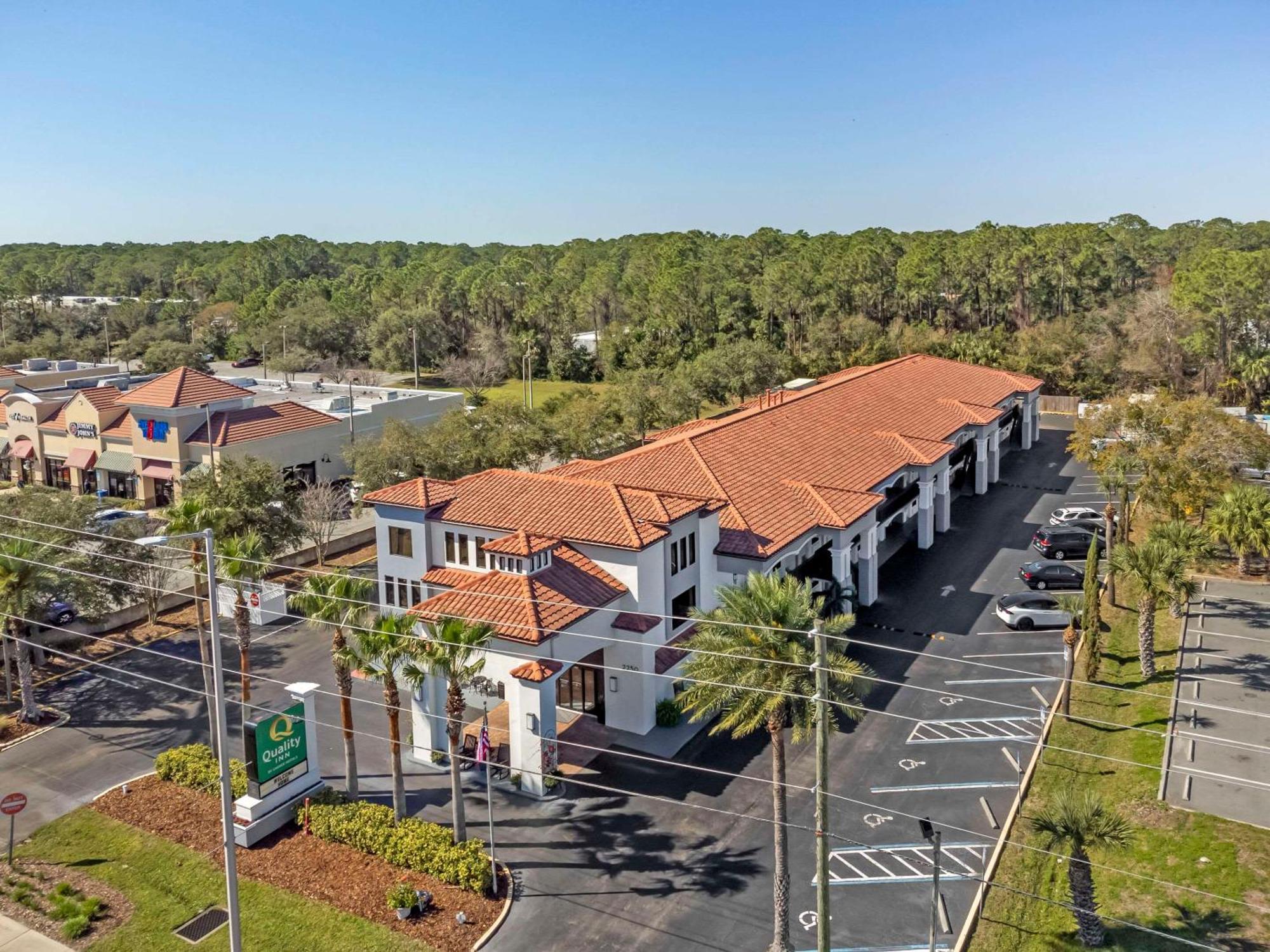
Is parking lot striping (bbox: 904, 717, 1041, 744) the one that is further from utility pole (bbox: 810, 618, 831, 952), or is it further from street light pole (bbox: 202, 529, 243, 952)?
street light pole (bbox: 202, 529, 243, 952)

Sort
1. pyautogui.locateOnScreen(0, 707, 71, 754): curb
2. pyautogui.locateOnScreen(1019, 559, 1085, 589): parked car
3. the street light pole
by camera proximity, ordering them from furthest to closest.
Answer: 1. pyautogui.locateOnScreen(1019, 559, 1085, 589): parked car
2. pyautogui.locateOnScreen(0, 707, 71, 754): curb
3. the street light pole

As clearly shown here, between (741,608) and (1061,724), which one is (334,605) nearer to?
(741,608)

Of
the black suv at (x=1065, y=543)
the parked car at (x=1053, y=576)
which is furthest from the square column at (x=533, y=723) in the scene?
the black suv at (x=1065, y=543)

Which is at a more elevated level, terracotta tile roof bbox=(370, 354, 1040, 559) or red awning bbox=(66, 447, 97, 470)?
terracotta tile roof bbox=(370, 354, 1040, 559)

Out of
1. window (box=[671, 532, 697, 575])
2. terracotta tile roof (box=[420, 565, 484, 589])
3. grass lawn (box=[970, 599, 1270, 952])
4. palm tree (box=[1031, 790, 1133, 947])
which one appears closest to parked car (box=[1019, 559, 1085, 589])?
grass lawn (box=[970, 599, 1270, 952])

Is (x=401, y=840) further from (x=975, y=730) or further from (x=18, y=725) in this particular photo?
(x=975, y=730)

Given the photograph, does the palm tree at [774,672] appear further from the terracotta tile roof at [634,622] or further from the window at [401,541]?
the window at [401,541]
